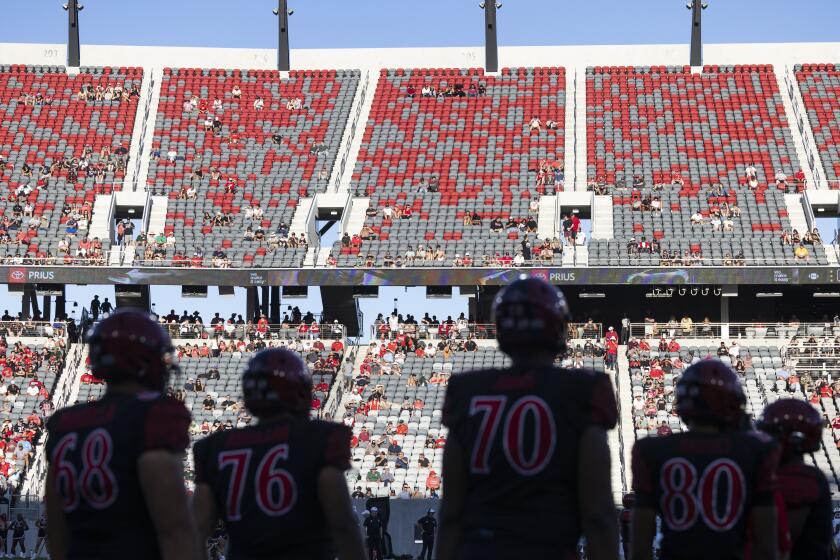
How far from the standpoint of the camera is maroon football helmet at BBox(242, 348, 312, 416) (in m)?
5.90

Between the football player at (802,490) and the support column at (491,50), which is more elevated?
the support column at (491,50)

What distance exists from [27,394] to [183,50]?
63.0ft

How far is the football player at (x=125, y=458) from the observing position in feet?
16.5

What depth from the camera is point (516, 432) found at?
515 centimetres

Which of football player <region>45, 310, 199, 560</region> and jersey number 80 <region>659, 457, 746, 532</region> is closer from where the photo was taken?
football player <region>45, 310, 199, 560</region>

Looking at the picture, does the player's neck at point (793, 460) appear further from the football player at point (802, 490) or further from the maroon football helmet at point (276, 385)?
the maroon football helmet at point (276, 385)

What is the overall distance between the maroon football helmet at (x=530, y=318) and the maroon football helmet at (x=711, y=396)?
103 cm

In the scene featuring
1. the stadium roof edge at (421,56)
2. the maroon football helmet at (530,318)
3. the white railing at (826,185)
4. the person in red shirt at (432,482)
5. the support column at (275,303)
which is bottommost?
the person in red shirt at (432,482)

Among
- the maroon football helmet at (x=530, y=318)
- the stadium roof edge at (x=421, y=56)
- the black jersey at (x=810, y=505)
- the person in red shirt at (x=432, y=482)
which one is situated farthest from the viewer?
the stadium roof edge at (x=421, y=56)

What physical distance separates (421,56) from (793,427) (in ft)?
147

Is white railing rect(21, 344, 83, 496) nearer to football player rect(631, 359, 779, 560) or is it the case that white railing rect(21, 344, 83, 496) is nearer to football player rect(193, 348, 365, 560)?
football player rect(193, 348, 365, 560)

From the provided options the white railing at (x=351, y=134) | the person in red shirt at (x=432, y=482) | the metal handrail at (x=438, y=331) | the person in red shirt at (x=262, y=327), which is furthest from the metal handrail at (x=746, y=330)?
the white railing at (x=351, y=134)

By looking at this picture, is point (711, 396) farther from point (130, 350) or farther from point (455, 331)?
point (455, 331)

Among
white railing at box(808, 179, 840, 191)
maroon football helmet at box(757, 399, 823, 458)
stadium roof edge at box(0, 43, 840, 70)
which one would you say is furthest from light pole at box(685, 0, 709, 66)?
maroon football helmet at box(757, 399, 823, 458)
